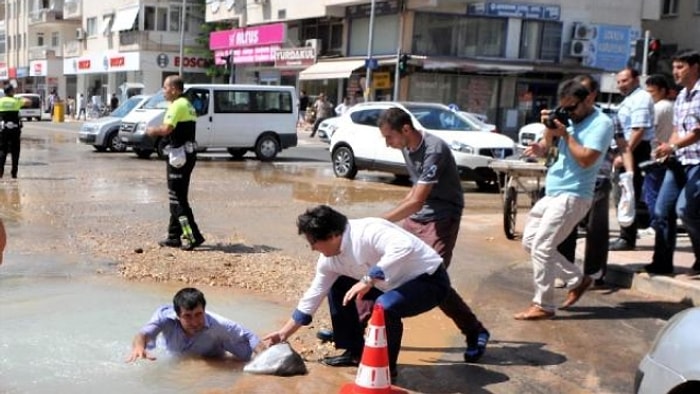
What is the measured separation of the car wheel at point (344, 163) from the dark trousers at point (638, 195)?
8527 millimetres

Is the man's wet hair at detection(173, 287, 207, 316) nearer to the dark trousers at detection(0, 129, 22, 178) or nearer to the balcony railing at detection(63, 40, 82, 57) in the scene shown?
the dark trousers at detection(0, 129, 22, 178)

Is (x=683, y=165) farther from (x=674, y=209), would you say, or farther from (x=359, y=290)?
(x=359, y=290)

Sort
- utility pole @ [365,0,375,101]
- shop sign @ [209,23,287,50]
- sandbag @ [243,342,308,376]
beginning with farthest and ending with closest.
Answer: shop sign @ [209,23,287,50] < utility pole @ [365,0,375,101] < sandbag @ [243,342,308,376]

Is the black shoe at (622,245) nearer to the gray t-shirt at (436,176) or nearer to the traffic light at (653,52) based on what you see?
the gray t-shirt at (436,176)

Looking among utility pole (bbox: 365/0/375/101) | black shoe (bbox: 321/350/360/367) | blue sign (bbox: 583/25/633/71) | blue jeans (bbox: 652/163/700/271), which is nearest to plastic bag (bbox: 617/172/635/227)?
blue jeans (bbox: 652/163/700/271)

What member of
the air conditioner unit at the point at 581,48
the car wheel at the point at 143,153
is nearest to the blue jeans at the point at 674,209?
the car wheel at the point at 143,153

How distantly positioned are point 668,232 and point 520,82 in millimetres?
29937

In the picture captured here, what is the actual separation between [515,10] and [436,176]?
101ft

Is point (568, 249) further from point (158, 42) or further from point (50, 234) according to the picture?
point (158, 42)

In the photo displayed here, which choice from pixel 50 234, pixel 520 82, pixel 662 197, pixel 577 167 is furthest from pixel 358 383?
pixel 520 82

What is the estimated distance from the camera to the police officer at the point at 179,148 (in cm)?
829

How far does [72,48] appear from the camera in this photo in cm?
6450

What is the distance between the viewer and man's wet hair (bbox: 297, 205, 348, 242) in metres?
4.29

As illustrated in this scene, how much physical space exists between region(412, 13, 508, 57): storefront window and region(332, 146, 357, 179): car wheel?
699 inches
